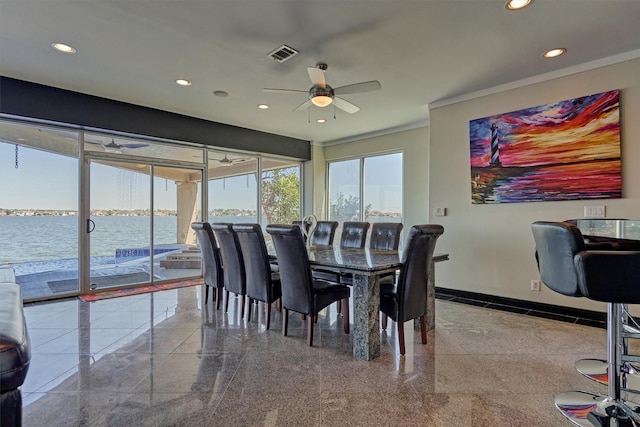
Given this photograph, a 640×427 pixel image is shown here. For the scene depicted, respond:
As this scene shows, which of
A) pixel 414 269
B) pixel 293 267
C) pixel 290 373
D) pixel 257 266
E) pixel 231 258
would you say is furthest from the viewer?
pixel 231 258

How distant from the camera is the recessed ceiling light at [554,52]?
3115 mm

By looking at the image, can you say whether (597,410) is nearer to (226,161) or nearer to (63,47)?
(63,47)

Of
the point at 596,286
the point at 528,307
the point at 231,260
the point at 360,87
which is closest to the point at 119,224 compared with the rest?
the point at 231,260

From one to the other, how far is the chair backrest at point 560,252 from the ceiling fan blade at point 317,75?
82.5 inches

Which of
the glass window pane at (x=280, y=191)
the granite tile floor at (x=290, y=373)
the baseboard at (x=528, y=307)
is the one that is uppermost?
the glass window pane at (x=280, y=191)

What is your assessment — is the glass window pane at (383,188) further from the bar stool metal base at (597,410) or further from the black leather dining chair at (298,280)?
the bar stool metal base at (597,410)

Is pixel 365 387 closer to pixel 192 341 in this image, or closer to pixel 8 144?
pixel 192 341

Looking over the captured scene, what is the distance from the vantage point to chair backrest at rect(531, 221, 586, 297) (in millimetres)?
1668

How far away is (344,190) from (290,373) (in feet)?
16.9

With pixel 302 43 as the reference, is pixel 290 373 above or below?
below

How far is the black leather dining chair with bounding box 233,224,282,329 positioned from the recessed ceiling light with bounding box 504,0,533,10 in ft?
8.95

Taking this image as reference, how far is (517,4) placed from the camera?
244cm

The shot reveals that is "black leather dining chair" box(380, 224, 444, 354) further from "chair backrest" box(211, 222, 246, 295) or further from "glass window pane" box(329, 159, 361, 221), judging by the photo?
"glass window pane" box(329, 159, 361, 221)

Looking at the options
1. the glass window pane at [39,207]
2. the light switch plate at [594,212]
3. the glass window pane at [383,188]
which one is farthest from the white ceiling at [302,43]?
the glass window pane at [383,188]
